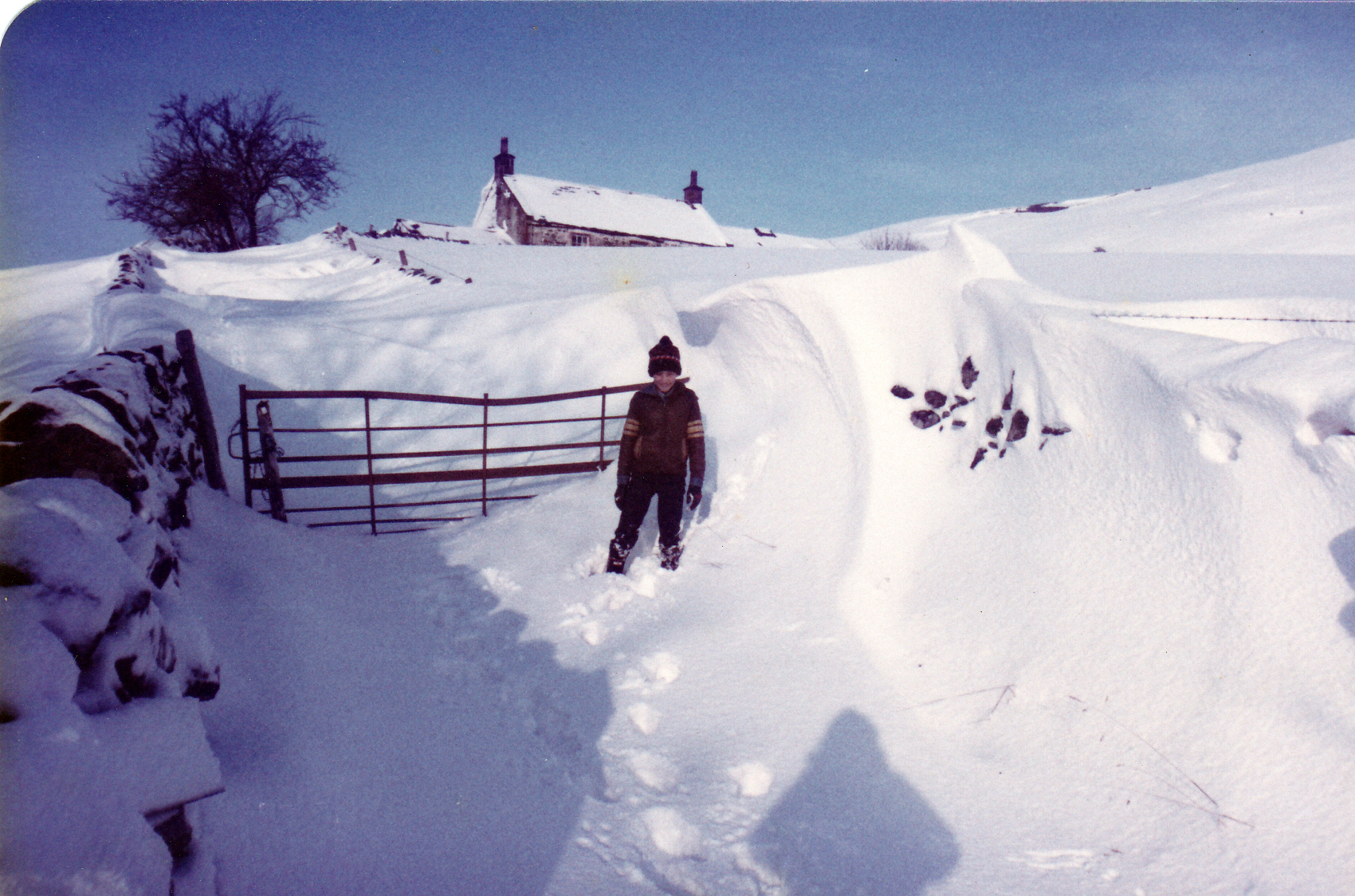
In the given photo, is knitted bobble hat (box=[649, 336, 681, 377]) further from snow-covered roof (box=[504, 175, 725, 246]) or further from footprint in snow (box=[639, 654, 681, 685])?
snow-covered roof (box=[504, 175, 725, 246])

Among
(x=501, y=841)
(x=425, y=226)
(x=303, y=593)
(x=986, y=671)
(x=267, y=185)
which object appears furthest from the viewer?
(x=425, y=226)

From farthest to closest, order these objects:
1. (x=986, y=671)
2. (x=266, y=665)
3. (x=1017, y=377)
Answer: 1. (x=1017, y=377)
2. (x=986, y=671)
3. (x=266, y=665)

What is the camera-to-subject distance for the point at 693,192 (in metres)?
40.7

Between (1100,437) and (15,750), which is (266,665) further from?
(1100,437)

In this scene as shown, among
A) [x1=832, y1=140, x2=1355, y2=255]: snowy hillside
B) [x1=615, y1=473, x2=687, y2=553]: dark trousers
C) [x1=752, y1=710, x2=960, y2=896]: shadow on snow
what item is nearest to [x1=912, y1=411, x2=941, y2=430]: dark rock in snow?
[x1=615, y1=473, x2=687, y2=553]: dark trousers

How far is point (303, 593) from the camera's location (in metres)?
3.67

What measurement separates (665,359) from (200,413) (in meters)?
3.24

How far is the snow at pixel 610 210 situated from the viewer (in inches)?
Answer: 1188

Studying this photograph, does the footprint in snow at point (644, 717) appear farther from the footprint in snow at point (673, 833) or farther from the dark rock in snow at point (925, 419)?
the dark rock in snow at point (925, 419)

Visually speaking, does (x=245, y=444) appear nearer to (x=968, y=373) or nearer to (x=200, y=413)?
(x=200, y=413)

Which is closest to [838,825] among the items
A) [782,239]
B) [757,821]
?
[757,821]

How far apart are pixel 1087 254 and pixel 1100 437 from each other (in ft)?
24.9

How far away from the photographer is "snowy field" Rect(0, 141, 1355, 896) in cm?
225

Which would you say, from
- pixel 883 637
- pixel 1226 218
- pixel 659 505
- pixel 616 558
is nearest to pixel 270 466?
pixel 616 558
